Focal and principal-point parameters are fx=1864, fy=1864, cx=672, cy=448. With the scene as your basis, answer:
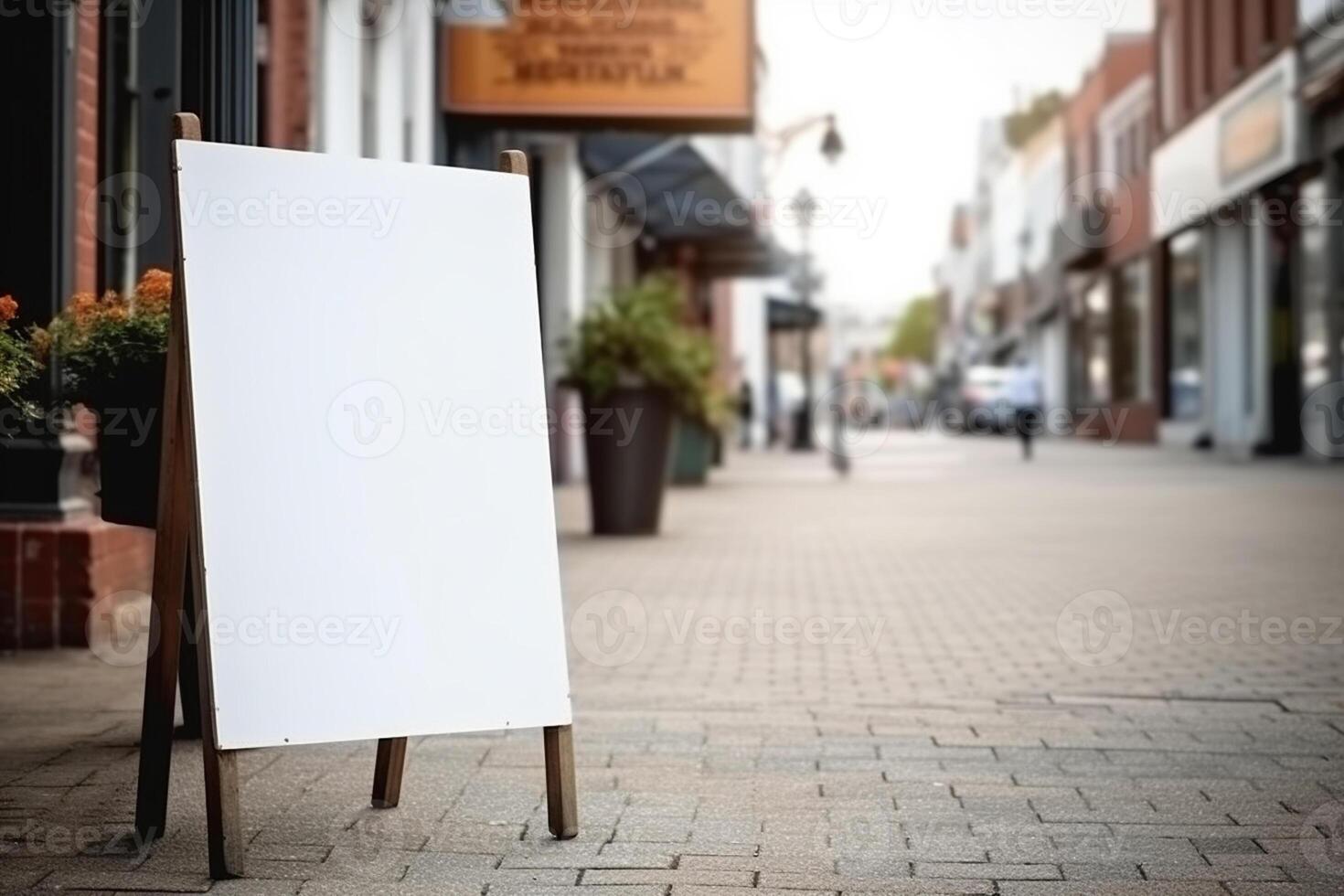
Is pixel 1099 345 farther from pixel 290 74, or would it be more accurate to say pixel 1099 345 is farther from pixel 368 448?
pixel 368 448

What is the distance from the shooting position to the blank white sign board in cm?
392

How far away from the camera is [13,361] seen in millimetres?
3961

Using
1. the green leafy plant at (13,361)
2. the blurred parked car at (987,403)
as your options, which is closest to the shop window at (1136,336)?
the blurred parked car at (987,403)

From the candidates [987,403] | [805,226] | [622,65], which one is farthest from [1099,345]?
[622,65]

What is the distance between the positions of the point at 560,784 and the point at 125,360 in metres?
1.54

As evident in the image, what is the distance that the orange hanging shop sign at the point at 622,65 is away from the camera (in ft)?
43.8

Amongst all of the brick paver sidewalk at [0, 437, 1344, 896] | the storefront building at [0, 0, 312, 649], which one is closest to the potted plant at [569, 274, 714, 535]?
the brick paver sidewalk at [0, 437, 1344, 896]

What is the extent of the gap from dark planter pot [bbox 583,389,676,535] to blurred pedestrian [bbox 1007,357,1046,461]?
53.5 feet

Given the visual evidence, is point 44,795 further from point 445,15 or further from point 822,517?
point 822,517

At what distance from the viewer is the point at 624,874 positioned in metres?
3.85

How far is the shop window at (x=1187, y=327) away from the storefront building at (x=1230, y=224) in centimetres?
3

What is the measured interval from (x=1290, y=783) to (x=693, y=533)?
29.5ft

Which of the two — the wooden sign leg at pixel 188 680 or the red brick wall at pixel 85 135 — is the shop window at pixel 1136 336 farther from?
the wooden sign leg at pixel 188 680

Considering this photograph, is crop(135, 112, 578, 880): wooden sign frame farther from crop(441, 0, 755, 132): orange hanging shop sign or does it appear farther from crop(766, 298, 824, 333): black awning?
crop(766, 298, 824, 333): black awning
